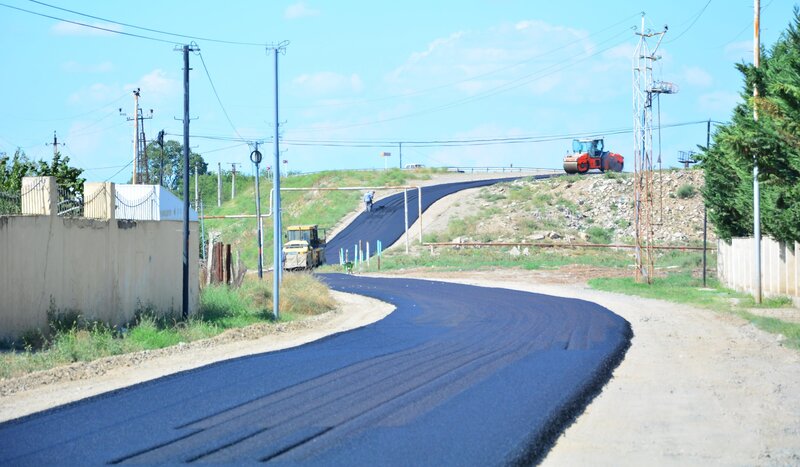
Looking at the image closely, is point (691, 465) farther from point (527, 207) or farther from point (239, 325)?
point (527, 207)

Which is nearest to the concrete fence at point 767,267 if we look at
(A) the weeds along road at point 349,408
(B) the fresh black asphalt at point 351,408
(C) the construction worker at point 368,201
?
(B) the fresh black asphalt at point 351,408

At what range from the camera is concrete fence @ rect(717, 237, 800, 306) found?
31.9m

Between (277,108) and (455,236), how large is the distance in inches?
2001

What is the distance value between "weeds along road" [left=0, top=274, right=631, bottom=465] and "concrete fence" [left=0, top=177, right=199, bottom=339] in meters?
4.91

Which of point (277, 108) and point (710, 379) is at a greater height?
point (277, 108)

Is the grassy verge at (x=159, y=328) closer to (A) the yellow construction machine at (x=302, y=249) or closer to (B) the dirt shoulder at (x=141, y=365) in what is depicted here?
(B) the dirt shoulder at (x=141, y=365)

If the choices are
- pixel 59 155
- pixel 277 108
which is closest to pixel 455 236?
pixel 59 155

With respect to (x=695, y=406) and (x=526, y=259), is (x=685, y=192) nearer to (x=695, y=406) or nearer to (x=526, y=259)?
(x=526, y=259)

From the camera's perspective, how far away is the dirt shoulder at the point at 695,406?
10.3 m

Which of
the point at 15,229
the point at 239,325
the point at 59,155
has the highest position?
the point at 59,155

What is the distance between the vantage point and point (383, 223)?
288 feet

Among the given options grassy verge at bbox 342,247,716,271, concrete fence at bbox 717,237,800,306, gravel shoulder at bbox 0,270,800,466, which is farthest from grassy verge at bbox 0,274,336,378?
grassy verge at bbox 342,247,716,271

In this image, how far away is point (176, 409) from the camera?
40.5ft

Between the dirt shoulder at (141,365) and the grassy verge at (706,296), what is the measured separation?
10.4m
